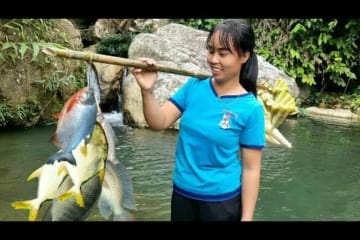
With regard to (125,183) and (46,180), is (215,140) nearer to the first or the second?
(125,183)

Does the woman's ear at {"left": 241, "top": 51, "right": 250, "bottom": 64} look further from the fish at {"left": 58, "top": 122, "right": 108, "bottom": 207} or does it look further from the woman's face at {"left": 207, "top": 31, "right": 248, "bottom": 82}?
the fish at {"left": 58, "top": 122, "right": 108, "bottom": 207}

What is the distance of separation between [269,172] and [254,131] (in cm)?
336

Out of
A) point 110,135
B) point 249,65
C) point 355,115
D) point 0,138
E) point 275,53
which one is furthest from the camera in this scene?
point 275,53

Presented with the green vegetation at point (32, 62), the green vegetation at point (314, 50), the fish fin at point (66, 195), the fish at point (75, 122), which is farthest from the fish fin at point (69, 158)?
the green vegetation at point (314, 50)

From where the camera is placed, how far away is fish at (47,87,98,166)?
6.06 ft

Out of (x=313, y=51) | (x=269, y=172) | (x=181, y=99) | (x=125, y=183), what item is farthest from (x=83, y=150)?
(x=313, y=51)

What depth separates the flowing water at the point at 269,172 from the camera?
3.98 m

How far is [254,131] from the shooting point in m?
1.76

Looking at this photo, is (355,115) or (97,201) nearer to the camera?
(97,201)
